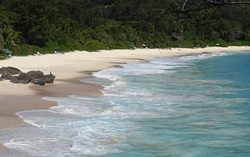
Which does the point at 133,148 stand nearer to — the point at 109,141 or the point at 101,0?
the point at 109,141

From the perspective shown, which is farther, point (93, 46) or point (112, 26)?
point (112, 26)

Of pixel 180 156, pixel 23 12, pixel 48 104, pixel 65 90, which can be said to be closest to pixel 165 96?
pixel 65 90

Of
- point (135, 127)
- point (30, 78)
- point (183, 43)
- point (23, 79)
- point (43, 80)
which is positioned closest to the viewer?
point (135, 127)

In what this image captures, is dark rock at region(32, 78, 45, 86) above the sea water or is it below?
above

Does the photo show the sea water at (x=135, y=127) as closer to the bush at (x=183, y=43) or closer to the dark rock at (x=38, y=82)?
the dark rock at (x=38, y=82)

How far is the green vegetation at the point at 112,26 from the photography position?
24.0 ft

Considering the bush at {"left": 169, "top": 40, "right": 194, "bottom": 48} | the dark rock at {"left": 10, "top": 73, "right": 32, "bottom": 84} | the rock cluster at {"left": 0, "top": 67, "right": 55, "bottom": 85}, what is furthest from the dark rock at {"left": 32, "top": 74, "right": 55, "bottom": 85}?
the bush at {"left": 169, "top": 40, "right": 194, "bottom": 48}

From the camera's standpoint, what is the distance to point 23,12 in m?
49.4

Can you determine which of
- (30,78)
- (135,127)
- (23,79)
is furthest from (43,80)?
(135,127)

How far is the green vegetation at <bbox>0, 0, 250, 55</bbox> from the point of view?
7.31 m

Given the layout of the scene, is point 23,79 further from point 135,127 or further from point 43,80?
point 135,127

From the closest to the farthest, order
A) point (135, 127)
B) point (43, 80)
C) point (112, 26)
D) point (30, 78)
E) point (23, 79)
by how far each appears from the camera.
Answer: point (135, 127) → point (23, 79) → point (30, 78) → point (43, 80) → point (112, 26)

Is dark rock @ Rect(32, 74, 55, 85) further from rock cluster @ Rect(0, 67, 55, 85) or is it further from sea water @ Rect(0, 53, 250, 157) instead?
sea water @ Rect(0, 53, 250, 157)

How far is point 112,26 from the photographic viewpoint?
79.4m
